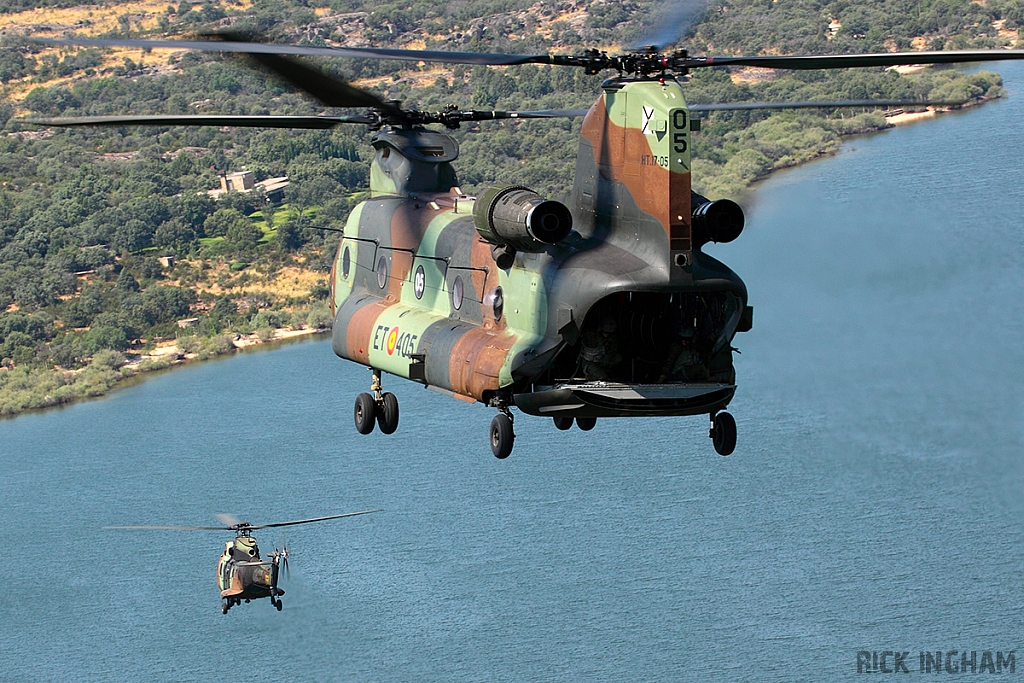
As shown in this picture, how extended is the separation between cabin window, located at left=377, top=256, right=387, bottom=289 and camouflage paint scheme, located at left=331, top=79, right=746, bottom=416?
0.11m

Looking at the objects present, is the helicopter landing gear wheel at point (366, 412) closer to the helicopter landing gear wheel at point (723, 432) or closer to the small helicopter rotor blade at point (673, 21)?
the helicopter landing gear wheel at point (723, 432)

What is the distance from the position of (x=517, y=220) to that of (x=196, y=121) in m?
6.41

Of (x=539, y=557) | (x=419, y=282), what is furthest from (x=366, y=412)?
(x=539, y=557)

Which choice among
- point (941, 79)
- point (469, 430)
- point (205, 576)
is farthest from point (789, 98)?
point (205, 576)

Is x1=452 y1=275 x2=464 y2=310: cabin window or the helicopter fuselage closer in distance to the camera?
x1=452 y1=275 x2=464 y2=310: cabin window

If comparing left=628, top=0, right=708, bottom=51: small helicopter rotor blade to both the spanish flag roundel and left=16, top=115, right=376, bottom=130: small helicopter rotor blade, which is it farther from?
the spanish flag roundel

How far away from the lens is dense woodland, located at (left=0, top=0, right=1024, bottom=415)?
15312 centimetres

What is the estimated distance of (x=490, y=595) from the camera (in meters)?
126

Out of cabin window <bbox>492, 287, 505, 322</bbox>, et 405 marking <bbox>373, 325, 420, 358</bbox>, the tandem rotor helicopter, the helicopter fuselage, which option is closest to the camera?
the tandem rotor helicopter

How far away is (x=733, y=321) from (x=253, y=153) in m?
153

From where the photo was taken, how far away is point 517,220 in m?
30.2

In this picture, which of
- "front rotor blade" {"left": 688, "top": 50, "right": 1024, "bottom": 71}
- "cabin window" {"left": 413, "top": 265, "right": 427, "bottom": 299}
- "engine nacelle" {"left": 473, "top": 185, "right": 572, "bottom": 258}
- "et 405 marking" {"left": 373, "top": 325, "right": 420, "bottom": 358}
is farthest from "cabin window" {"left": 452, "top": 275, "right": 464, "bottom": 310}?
"front rotor blade" {"left": 688, "top": 50, "right": 1024, "bottom": 71}

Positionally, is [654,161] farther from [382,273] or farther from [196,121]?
[382,273]

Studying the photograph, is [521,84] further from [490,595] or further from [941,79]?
[490,595]
